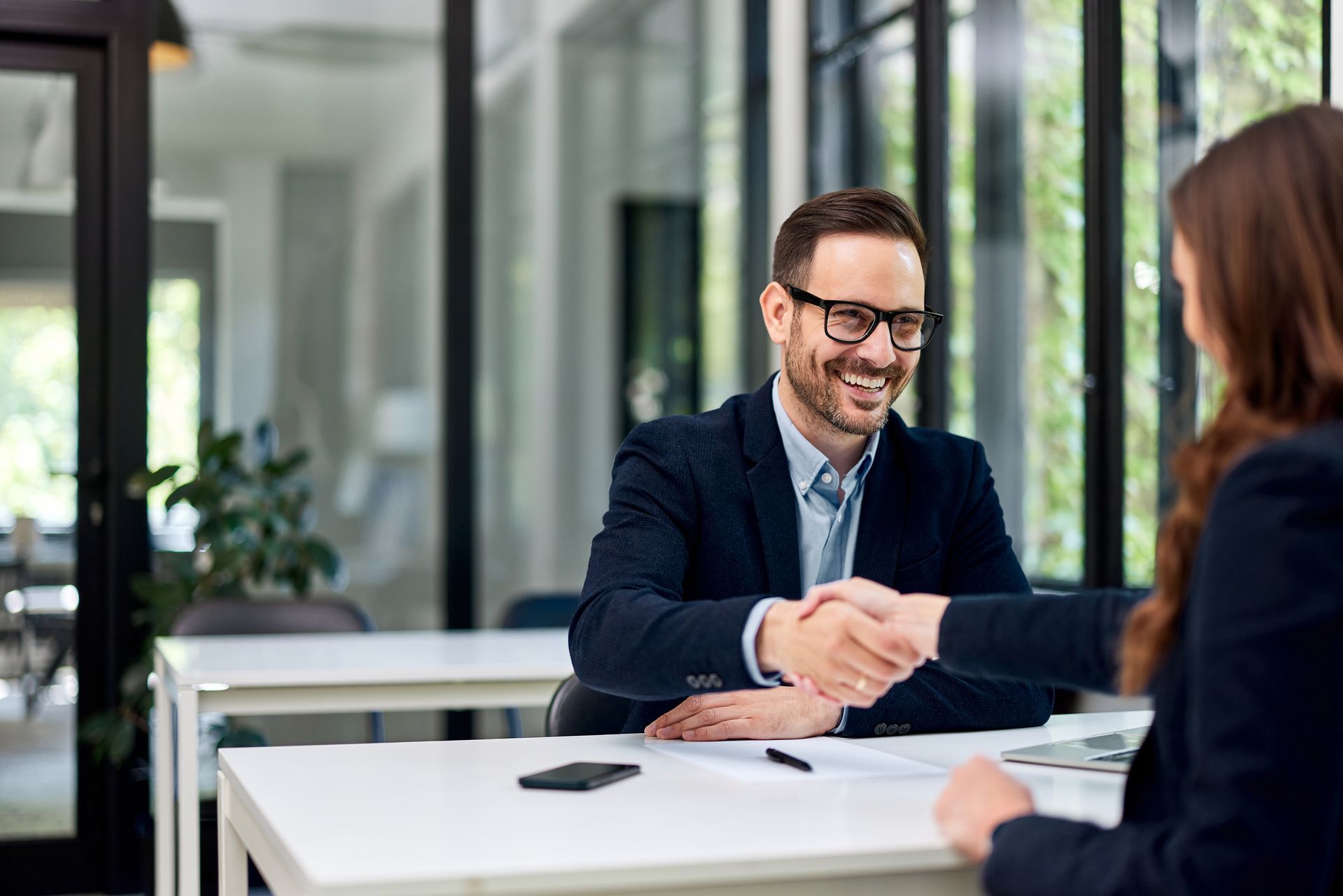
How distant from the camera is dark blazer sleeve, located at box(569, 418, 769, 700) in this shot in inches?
62.5

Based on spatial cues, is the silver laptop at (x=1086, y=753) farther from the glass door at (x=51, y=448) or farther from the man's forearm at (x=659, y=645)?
the glass door at (x=51, y=448)

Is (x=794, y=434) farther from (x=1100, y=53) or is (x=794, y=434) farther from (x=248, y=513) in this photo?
(x=248, y=513)

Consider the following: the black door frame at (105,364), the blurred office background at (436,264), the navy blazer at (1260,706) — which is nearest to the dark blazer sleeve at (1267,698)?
the navy blazer at (1260,706)

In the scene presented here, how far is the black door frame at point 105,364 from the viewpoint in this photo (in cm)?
419

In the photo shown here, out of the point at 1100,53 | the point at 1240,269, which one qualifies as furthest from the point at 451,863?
the point at 1100,53

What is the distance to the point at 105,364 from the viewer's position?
429 centimetres

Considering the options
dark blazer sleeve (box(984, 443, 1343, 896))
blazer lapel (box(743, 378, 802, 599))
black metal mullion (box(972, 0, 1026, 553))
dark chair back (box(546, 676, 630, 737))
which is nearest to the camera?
dark blazer sleeve (box(984, 443, 1343, 896))

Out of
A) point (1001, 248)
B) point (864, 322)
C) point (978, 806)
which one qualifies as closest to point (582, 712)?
point (864, 322)

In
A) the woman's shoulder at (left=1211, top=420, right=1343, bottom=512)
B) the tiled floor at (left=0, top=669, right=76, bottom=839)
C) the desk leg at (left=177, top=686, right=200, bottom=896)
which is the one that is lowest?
the tiled floor at (left=0, top=669, right=76, bottom=839)

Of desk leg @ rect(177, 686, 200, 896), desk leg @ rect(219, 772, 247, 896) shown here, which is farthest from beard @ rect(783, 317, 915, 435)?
desk leg @ rect(177, 686, 200, 896)

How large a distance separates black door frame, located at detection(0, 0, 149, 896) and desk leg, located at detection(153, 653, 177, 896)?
4.12 ft

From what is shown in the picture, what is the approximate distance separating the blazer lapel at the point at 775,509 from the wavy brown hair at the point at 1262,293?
2.89 ft

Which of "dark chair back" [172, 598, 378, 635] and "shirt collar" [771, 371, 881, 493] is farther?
"dark chair back" [172, 598, 378, 635]

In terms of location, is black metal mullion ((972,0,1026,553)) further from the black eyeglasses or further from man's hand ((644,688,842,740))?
man's hand ((644,688,842,740))
